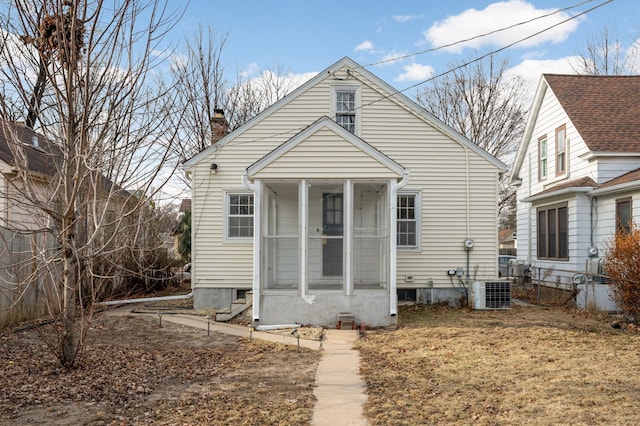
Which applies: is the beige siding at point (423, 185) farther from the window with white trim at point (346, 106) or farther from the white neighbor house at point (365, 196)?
the window with white trim at point (346, 106)

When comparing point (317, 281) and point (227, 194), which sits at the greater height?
point (227, 194)

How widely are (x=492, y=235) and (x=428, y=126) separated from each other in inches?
127

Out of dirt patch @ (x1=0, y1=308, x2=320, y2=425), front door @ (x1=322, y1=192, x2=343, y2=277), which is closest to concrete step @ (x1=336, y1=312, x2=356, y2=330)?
front door @ (x1=322, y1=192, x2=343, y2=277)

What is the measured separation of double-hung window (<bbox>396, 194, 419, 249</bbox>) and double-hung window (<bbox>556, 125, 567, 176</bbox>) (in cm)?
537

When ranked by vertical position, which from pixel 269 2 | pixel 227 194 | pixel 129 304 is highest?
pixel 269 2

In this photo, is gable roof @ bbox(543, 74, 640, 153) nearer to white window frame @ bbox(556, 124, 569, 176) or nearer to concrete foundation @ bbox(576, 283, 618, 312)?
white window frame @ bbox(556, 124, 569, 176)

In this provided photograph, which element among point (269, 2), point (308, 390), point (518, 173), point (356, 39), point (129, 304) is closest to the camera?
point (308, 390)

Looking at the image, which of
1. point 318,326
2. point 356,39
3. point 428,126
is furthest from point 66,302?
point 356,39

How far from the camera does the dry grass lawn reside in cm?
492

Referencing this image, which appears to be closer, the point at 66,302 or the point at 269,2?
the point at 66,302

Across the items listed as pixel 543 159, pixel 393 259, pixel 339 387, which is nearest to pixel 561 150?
pixel 543 159

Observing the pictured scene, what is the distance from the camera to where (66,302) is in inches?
244

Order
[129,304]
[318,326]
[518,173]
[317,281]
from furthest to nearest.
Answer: [518,173]
[129,304]
[317,281]
[318,326]

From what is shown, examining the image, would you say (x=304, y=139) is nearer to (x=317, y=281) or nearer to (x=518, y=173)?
(x=317, y=281)
